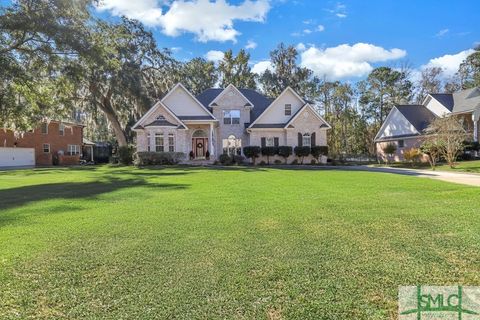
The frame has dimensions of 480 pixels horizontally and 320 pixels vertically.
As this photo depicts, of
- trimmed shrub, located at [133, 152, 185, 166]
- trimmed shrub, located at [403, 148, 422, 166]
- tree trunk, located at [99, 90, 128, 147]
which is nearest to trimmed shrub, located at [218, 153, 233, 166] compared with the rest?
trimmed shrub, located at [133, 152, 185, 166]

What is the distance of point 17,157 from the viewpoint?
126ft

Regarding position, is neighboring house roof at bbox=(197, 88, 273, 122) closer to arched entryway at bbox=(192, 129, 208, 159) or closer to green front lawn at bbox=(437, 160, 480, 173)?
arched entryway at bbox=(192, 129, 208, 159)

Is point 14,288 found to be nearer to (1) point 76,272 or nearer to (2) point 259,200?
(1) point 76,272

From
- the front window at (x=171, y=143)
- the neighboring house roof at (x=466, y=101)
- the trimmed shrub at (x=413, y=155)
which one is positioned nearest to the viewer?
Result: the front window at (x=171, y=143)

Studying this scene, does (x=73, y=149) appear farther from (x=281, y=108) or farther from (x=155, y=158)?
(x=281, y=108)

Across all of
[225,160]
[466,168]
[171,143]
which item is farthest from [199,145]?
[466,168]

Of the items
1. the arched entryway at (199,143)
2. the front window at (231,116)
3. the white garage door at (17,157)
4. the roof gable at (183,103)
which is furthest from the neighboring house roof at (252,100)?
the white garage door at (17,157)

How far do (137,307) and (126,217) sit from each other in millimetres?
4527

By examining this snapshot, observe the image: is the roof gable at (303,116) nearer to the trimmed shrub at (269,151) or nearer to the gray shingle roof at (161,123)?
the trimmed shrub at (269,151)

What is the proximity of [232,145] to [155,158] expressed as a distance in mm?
7317

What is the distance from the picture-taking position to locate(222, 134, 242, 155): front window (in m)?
32.9

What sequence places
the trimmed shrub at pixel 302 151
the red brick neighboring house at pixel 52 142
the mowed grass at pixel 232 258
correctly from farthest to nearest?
1. the red brick neighboring house at pixel 52 142
2. the trimmed shrub at pixel 302 151
3. the mowed grass at pixel 232 258

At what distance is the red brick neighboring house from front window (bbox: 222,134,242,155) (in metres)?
18.9

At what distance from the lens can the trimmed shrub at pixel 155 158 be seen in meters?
28.5
